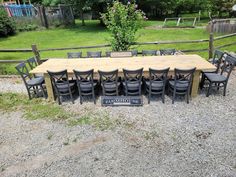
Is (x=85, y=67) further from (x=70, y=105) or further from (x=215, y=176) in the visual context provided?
(x=215, y=176)

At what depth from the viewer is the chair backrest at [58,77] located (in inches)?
214

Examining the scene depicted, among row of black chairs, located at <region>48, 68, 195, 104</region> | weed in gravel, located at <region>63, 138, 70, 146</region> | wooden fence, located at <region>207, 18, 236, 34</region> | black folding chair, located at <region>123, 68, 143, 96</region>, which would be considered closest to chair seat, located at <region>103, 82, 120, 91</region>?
row of black chairs, located at <region>48, 68, 195, 104</region>

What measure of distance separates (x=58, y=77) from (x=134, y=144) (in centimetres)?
279

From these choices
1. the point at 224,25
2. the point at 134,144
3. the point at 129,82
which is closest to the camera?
the point at 134,144

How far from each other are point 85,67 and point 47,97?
1556mm

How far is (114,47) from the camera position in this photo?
27.5ft

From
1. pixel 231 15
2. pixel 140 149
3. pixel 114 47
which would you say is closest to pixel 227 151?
pixel 140 149

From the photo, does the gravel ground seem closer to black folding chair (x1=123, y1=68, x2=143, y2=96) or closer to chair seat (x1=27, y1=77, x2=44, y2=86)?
black folding chair (x1=123, y1=68, x2=143, y2=96)

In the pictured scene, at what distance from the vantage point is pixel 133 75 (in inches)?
220

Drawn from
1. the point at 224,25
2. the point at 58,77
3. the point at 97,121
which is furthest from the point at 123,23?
the point at 224,25

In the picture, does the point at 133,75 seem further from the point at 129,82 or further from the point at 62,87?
the point at 62,87

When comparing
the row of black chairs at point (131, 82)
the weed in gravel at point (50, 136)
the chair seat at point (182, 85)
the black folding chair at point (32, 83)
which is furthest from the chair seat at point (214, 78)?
the black folding chair at point (32, 83)

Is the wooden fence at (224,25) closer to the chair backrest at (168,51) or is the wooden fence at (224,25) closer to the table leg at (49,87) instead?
the chair backrest at (168,51)

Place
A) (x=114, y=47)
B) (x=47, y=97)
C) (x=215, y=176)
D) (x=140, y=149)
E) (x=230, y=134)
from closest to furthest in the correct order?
(x=215, y=176) < (x=140, y=149) < (x=230, y=134) < (x=47, y=97) < (x=114, y=47)
